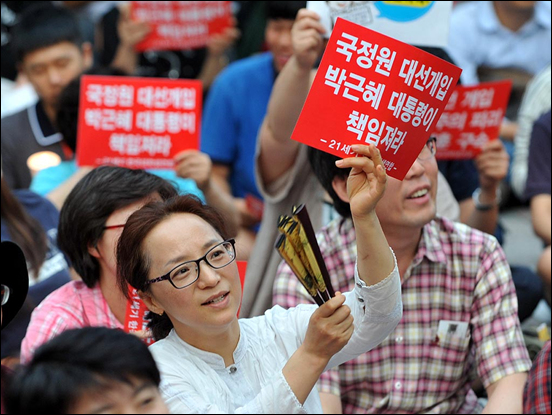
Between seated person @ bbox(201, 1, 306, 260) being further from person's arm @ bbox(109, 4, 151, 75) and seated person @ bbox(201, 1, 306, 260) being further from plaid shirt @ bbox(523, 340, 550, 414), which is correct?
plaid shirt @ bbox(523, 340, 550, 414)

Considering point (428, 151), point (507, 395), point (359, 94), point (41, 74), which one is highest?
point (359, 94)

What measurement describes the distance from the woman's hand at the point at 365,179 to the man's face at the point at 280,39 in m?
2.52

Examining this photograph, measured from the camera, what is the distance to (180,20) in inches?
203

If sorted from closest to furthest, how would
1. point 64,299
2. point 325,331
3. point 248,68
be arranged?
point 325,331 → point 64,299 → point 248,68

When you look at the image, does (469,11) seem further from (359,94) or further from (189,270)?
(189,270)

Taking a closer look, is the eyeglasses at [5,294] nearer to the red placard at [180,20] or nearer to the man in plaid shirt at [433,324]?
the man in plaid shirt at [433,324]

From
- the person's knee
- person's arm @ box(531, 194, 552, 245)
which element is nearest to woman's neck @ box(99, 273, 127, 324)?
the person's knee

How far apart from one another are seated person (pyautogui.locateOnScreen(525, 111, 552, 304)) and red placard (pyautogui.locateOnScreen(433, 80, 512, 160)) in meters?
0.28

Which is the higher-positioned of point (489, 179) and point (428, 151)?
point (428, 151)

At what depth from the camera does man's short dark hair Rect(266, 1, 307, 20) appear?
445 centimetres

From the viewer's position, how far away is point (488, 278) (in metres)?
2.74

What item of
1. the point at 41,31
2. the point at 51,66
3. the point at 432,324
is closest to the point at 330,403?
the point at 432,324

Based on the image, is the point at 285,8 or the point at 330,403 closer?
the point at 330,403

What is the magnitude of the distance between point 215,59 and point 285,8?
1.53 metres
